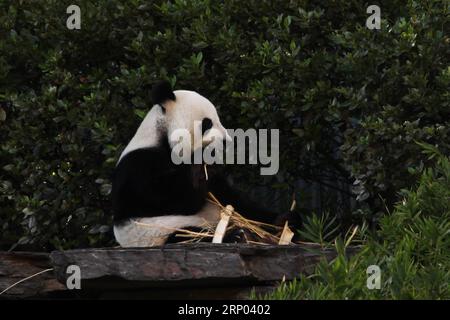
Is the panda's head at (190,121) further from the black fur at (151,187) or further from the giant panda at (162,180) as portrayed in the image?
the black fur at (151,187)

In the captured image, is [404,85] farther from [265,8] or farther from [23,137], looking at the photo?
[23,137]

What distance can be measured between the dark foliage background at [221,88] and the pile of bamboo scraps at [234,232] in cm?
59

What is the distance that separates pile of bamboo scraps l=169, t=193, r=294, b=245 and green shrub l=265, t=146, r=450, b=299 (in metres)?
0.75

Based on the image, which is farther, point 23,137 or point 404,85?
point 23,137

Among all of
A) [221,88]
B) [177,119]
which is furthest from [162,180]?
[221,88]

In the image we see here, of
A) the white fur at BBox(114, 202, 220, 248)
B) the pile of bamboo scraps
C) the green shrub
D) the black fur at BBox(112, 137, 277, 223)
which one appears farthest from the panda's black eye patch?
the green shrub

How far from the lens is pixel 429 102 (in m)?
7.01

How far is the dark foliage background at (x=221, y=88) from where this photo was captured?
7.09m

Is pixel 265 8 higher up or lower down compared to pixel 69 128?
higher up

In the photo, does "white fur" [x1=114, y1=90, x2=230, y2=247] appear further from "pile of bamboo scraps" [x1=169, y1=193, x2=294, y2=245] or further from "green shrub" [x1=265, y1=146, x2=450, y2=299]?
"green shrub" [x1=265, y1=146, x2=450, y2=299]

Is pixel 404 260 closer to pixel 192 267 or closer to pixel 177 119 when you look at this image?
pixel 192 267

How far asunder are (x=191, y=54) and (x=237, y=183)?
0.97m
